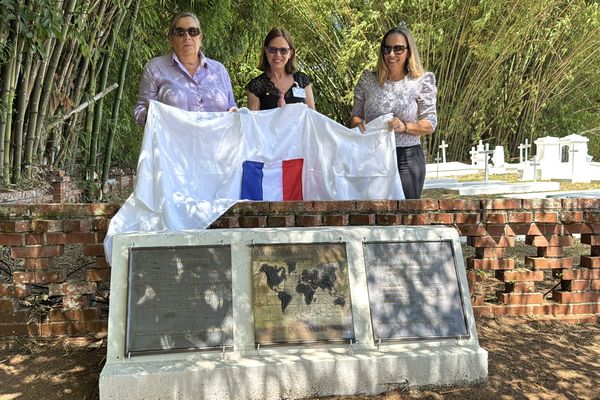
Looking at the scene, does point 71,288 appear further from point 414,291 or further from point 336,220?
point 414,291

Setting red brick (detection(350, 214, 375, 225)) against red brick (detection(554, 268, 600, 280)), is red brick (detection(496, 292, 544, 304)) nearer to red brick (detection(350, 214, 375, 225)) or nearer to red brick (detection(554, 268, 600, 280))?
red brick (detection(554, 268, 600, 280))

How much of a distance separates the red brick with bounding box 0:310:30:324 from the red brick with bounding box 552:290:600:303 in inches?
124

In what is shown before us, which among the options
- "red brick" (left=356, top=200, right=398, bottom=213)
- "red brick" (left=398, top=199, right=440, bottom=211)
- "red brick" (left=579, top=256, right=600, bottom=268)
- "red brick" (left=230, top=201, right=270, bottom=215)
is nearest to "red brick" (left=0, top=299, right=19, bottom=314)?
"red brick" (left=230, top=201, right=270, bottom=215)

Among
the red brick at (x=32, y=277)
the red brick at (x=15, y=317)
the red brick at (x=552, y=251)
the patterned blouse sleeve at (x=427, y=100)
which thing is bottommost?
the red brick at (x=15, y=317)

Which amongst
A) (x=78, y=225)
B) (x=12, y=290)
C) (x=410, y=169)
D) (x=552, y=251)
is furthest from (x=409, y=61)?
(x=12, y=290)

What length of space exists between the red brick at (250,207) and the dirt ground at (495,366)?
1.04m

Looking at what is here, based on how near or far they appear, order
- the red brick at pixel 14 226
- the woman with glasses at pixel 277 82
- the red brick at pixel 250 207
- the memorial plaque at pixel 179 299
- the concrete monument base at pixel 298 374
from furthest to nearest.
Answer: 1. the woman with glasses at pixel 277 82
2. the red brick at pixel 250 207
3. the red brick at pixel 14 226
4. the memorial plaque at pixel 179 299
5. the concrete monument base at pixel 298 374

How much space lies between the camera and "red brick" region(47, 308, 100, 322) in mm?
3109

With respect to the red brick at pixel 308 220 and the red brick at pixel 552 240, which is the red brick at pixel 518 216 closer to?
the red brick at pixel 552 240

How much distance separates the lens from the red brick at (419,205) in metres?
3.35

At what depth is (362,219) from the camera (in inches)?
132

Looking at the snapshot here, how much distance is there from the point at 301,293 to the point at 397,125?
4.28ft

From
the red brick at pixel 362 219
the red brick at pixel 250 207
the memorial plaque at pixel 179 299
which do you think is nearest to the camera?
the memorial plaque at pixel 179 299

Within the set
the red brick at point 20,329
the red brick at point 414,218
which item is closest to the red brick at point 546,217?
the red brick at point 414,218
